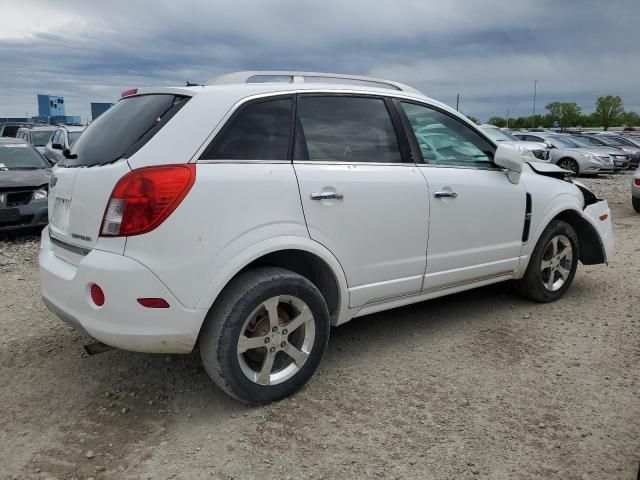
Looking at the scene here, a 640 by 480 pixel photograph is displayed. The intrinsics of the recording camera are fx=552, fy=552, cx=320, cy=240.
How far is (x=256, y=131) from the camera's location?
301cm

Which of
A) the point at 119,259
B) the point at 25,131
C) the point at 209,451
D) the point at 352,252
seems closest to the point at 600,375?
the point at 352,252

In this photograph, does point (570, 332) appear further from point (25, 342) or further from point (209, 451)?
point (25, 342)

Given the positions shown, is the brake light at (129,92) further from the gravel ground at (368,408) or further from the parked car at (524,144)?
the parked car at (524,144)

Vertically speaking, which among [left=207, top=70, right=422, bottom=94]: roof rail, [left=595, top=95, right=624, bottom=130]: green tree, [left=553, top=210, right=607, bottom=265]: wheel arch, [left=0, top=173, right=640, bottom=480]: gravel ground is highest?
[left=595, top=95, right=624, bottom=130]: green tree

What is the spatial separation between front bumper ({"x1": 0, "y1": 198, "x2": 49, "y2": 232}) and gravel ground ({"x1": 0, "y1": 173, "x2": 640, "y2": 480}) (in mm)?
3466

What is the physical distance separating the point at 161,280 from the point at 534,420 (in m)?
2.07

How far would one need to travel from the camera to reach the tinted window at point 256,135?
113 inches

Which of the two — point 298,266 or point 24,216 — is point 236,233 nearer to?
point 298,266

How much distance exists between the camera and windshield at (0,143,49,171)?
857 centimetres

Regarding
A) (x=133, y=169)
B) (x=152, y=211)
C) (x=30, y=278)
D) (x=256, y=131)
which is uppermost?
(x=256, y=131)

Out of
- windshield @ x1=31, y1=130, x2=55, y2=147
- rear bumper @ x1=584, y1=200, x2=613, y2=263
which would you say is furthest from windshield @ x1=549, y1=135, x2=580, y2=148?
windshield @ x1=31, y1=130, x2=55, y2=147

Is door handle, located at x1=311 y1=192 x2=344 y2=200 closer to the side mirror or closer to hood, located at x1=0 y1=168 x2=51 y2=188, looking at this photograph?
the side mirror

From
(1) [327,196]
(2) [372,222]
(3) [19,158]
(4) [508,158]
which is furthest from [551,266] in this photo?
(3) [19,158]

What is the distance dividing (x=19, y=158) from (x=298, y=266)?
740 cm
